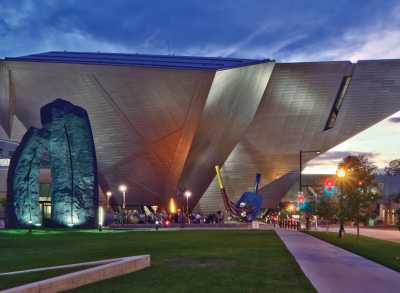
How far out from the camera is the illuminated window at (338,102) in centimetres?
5044

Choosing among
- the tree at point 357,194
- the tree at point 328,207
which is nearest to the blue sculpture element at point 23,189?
the tree at point 357,194

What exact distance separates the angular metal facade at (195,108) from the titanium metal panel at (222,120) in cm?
13

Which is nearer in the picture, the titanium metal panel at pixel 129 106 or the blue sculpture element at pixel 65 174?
the blue sculpture element at pixel 65 174

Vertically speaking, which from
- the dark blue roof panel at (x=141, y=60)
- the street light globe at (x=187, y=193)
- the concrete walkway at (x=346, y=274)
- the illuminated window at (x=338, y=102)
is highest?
the dark blue roof panel at (x=141, y=60)

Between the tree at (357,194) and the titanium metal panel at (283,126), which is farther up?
the titanium metal panel at (283,126)

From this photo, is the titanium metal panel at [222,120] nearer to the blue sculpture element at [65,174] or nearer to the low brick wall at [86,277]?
the blue sculpture element at [65,174]

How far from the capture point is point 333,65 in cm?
4853

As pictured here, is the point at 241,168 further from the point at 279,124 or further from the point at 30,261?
the point at 30,261

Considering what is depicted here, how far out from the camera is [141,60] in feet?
156

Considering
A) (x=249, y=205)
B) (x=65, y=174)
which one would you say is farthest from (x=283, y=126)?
(x=65, y=174)

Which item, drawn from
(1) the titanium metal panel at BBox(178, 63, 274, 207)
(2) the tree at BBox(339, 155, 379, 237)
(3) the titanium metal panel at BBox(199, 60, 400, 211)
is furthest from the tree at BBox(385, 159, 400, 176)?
(2) the tree at BBox(339, 155, 379, 237)

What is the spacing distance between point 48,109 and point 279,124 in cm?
2568

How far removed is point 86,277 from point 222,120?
40.1 m

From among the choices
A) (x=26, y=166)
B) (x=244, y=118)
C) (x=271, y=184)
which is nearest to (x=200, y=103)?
(x=244, y=118)
